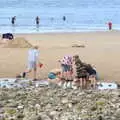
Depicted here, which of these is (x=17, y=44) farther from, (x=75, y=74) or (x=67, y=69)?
(x=75, y=74)

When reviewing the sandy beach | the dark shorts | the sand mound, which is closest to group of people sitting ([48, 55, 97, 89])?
the dark shorts

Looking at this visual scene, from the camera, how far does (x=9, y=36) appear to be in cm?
3334

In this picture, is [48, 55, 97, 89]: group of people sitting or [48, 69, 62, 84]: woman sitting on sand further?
[48, 69, 62, 84]: woman sitting on sand

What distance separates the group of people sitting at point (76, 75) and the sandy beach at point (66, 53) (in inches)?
101

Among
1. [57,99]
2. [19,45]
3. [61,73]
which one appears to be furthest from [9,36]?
[57,99]

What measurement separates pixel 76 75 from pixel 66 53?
1087 centimetres

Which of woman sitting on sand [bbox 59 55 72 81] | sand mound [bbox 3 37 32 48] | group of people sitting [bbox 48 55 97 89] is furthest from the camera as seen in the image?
sand mound [bbox 3 37 32 48]

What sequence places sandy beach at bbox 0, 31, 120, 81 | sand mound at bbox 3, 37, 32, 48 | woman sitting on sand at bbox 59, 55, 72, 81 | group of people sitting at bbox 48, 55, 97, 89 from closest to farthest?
group of people sitting at bbox 48, 55, 97, 89
woman sitting on sand at bbox 59, 55, 72, 81
sandy beach at bbox 0, 31, 120, 81
sand mound at bbox 3, 37, 32, 48

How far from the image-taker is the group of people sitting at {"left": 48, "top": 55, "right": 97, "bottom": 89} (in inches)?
679

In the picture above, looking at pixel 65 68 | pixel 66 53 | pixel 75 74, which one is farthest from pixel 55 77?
pixel 66 53

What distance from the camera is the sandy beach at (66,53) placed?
22.4 m

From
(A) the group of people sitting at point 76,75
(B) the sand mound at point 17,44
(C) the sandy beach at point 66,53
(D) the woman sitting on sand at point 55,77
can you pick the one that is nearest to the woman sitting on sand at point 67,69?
(A) the group of people sitting at point 76,75

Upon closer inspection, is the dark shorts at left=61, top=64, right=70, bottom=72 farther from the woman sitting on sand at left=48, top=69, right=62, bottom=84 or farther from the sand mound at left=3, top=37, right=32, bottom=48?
the sand mound at left=3, top=37, right=32, bottom=48

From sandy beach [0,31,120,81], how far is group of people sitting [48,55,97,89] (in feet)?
8.39
